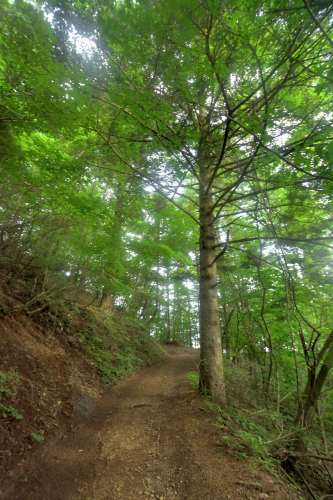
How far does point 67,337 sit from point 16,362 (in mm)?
2544

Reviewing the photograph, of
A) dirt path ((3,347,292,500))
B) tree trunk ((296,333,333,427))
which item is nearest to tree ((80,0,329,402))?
dirt path ((3,347,292,500))

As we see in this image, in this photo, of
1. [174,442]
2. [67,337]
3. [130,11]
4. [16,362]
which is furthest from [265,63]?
[67,337]

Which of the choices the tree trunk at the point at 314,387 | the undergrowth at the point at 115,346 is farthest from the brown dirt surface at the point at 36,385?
the tree trunk at the point at 314,387

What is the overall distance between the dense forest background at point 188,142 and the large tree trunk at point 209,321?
33 mm

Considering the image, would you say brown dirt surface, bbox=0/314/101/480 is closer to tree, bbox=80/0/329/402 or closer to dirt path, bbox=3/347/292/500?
dirt path, bbox=3/347/292/500

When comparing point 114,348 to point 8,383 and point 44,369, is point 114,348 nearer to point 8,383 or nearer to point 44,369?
point 44,369

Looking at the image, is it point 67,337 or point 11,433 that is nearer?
point 11,433

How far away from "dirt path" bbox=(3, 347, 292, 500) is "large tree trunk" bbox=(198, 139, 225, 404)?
51cm

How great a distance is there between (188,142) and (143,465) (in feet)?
19.3

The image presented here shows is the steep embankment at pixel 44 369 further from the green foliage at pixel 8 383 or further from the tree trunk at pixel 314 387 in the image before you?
the tree trunk at pixel 314 387

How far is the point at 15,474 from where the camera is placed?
116 inches

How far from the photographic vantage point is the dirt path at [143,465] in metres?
2.93

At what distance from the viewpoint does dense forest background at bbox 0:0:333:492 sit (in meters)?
3.58

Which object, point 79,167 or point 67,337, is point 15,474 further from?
point 79,167
